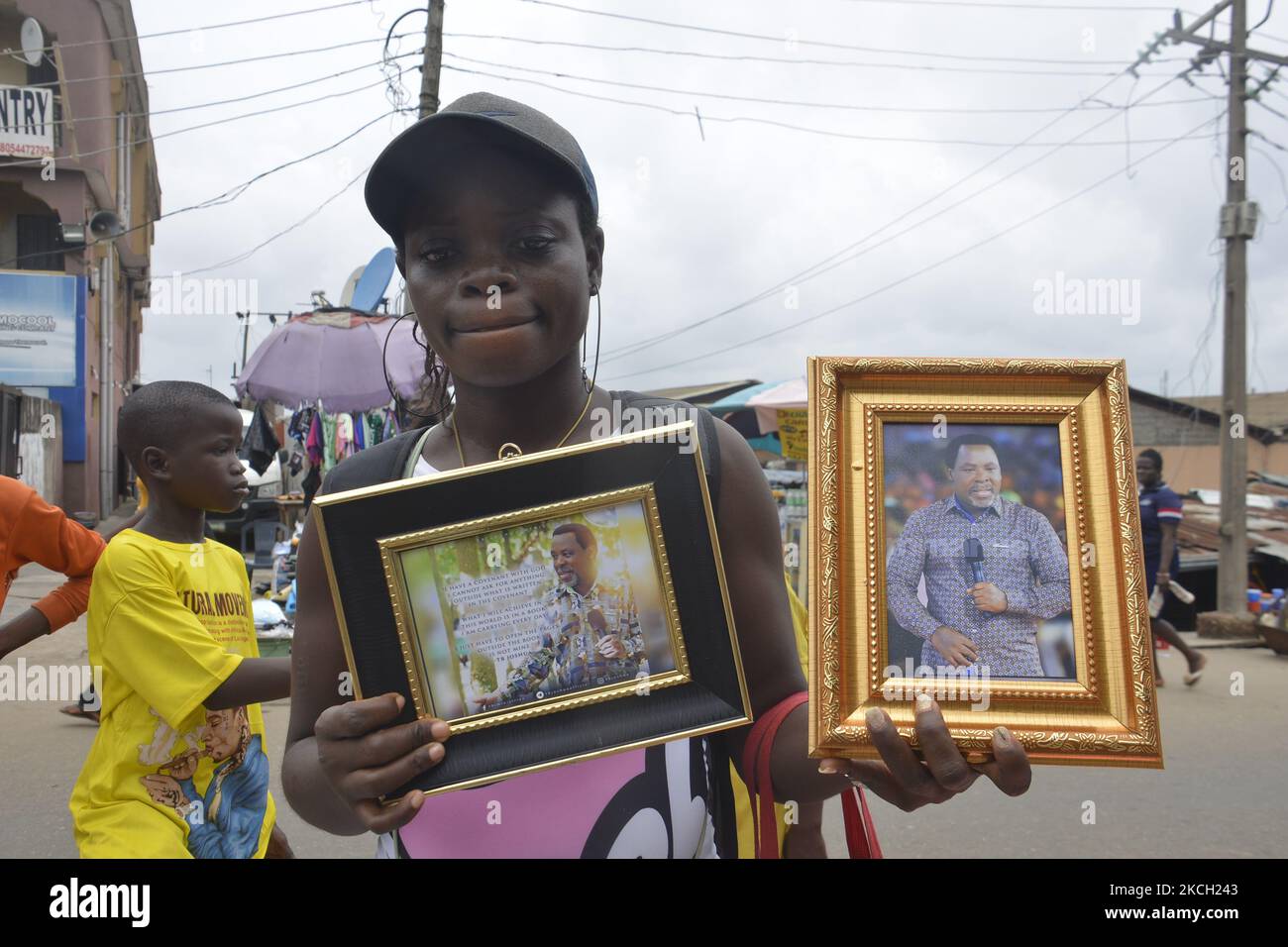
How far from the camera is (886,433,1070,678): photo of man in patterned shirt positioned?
3.52 feet

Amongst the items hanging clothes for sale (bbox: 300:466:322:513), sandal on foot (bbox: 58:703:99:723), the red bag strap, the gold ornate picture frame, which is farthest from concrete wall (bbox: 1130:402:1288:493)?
the gold ornate picture frame

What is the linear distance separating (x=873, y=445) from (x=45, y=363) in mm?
18251

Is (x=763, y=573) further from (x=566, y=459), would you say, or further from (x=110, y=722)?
(x=110, y=722)

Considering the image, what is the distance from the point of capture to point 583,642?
109cm

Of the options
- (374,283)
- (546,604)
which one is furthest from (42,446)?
(546,604)

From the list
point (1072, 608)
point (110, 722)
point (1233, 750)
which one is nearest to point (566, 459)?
point (1072, 608)

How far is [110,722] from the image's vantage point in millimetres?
2174

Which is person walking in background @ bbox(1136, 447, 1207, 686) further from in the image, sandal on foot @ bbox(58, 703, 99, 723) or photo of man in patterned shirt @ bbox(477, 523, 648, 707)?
sandal on foot @ bbox(58, 703, 99, 723)

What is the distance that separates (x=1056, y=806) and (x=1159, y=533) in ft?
12.1

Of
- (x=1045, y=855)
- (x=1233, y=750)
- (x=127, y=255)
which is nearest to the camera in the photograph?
(x=1045, y=855)

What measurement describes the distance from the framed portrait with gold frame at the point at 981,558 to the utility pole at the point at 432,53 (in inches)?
312

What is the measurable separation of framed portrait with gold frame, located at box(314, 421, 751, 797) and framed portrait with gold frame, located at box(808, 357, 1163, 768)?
0.45 feet

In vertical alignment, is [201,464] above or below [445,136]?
below

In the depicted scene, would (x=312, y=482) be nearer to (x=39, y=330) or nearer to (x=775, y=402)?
(x=775, y=402)
